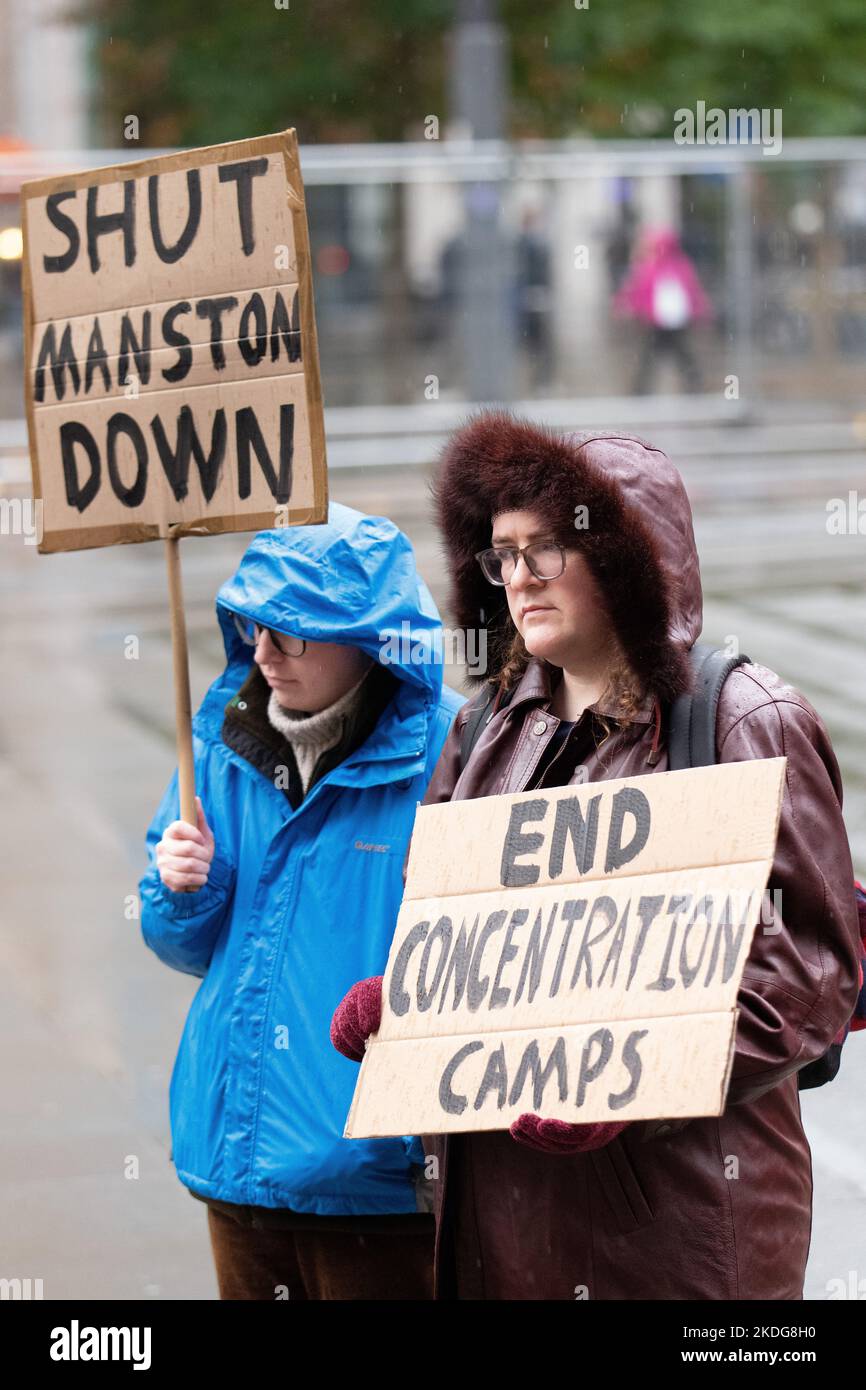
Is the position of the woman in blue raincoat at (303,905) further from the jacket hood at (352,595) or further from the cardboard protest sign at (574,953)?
the cardboard protest sign at (574,953)

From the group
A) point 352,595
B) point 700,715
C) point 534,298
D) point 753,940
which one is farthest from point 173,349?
point 534,298

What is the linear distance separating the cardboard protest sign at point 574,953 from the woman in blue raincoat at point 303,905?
1.68 ft

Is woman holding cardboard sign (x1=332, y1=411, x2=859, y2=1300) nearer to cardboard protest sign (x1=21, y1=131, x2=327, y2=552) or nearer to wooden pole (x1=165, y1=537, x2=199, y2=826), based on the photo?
cardboard protest sign (x1=21, y1=131, x2=327, y2=552)

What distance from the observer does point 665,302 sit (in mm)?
17875

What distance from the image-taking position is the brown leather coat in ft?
8.52

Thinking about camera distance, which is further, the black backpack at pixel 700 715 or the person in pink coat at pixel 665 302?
the person in pink coat at pixel 665 302

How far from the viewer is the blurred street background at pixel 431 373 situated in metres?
5.69

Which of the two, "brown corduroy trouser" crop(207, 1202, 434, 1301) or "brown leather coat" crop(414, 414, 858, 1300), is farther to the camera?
"brown corduroy trouser" crop(207, 1202, 434, 1301)

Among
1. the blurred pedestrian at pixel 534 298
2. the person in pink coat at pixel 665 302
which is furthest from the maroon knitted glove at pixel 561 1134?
the person in pink coat at pixel 665 302

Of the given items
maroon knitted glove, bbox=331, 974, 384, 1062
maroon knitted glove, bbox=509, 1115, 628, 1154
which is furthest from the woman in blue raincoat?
maroon knitted glove, bbox=509, 1115, 628, 1154

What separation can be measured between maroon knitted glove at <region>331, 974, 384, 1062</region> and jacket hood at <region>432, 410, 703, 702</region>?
59 centimetres

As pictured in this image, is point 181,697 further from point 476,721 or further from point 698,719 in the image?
point 698,719

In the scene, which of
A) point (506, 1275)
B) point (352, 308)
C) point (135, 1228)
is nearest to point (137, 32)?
point (352, 308)
